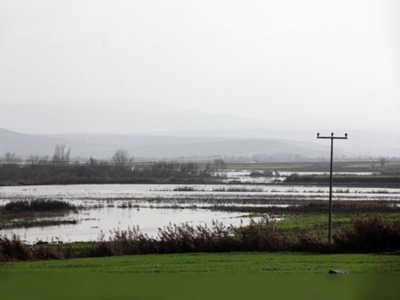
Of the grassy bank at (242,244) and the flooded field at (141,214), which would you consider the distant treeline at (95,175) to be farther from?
the grassy bank at (242,244)

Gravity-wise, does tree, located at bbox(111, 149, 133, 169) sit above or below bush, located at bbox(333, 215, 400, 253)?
above

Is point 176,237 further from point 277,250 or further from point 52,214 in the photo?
point 52,214

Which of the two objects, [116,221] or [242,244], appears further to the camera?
[116,221]

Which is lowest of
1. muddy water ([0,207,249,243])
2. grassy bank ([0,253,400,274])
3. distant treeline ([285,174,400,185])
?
muddy water ([0,207,249,243])

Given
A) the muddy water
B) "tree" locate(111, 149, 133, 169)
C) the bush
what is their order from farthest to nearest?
"tree" locate(111, 149, 133, 169), the muddy water, the bush

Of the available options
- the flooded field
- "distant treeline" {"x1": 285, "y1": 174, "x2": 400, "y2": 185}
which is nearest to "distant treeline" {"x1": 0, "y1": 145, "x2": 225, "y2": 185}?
"distant treeline" {"x1": 285, "y1": 174, "x2": 400, "y2": 185}

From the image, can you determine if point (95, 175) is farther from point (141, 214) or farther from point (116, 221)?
point (116, 221)

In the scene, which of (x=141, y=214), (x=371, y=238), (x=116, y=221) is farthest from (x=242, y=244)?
(x=141, y=214)

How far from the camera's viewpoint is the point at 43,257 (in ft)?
68.6

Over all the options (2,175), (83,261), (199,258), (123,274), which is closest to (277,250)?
(199,258)

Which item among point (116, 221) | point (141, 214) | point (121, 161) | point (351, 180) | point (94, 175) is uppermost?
point (121, 161)

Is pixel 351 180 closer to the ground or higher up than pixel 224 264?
higher up

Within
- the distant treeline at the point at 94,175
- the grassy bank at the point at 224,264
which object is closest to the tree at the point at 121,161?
the distant treeline at the point at 94,175

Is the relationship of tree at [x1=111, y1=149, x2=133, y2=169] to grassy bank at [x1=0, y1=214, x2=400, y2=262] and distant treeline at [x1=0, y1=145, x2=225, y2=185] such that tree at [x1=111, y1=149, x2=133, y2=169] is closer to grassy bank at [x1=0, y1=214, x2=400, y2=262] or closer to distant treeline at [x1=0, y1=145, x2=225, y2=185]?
distant treeline at [x1=0, y1=145, x2=225, y2=185]
